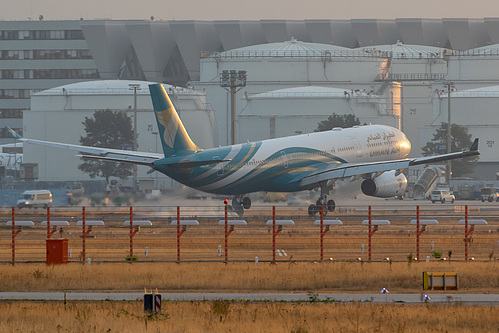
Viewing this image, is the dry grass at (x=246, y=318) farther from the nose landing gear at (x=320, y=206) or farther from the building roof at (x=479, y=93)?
the building roof at (x=479, y=93)

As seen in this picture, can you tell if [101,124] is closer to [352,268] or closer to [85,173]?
[85,173]

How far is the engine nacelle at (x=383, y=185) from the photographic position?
76.0m

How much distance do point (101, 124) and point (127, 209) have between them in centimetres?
7586

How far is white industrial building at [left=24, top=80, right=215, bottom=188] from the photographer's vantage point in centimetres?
15450

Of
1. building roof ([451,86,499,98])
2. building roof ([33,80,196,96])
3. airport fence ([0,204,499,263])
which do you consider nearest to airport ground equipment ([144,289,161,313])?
airport fence ([0,204,499,263])

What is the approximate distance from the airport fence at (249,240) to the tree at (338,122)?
76.7 metres

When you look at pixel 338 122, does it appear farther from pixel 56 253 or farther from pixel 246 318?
pixel 246 318

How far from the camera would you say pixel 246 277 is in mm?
38844

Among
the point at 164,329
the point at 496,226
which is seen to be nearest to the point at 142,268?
the point at 164,329

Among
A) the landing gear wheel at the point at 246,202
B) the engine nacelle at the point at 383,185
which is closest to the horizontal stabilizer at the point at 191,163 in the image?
the landing gear wheel at the point at 246,202

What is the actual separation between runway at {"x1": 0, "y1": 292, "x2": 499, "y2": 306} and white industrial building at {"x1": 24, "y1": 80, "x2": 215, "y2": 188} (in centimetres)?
11614

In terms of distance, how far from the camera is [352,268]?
40.9 m

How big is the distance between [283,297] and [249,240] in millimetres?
22059

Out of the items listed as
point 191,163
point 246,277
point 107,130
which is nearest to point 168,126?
point 191,163
